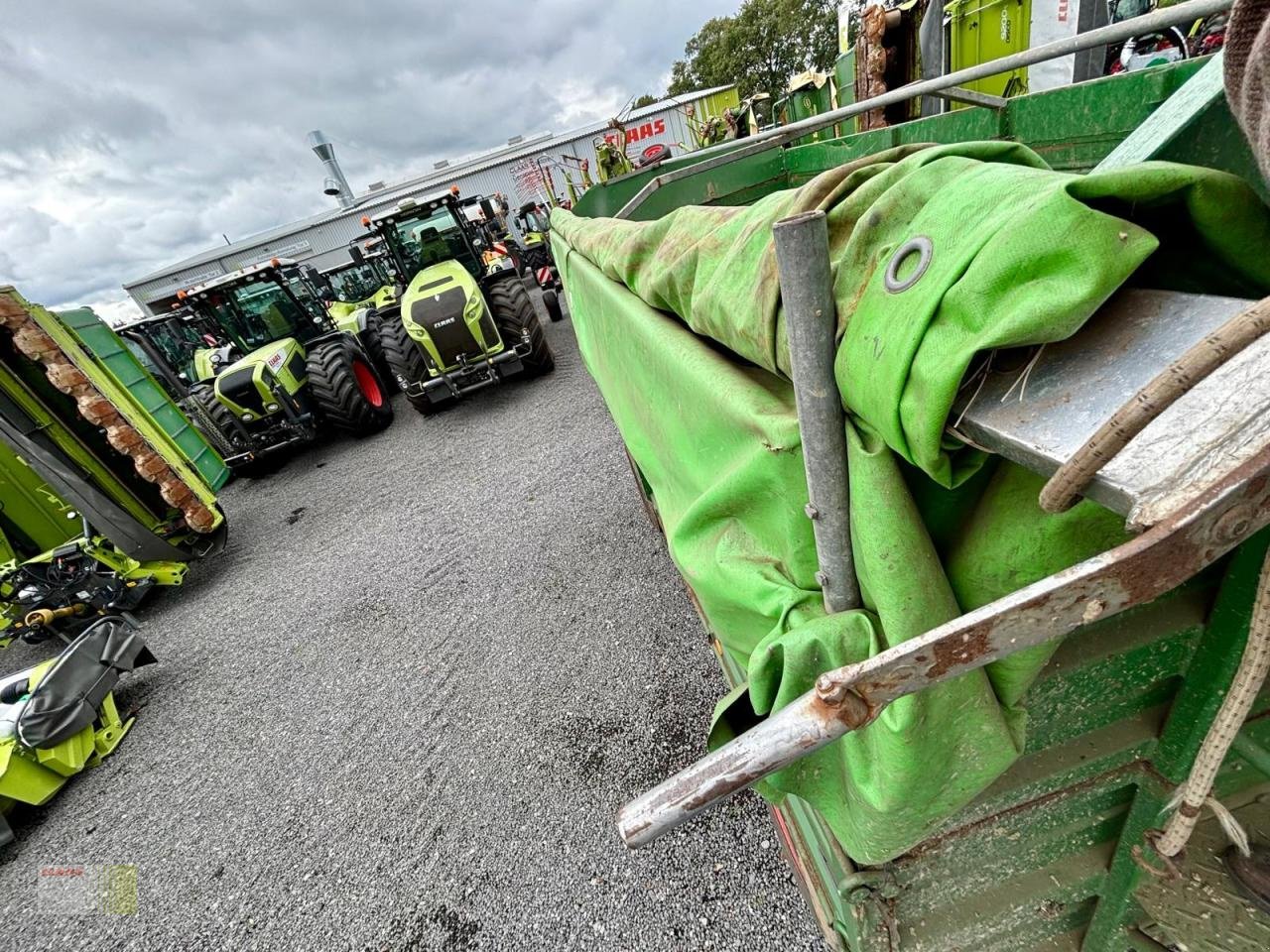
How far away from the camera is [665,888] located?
189 centimetres

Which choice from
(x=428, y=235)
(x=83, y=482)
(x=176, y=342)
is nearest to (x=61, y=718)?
(x=83, y=482)

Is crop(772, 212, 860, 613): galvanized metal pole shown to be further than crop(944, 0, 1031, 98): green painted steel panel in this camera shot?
No

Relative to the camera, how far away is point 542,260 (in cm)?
1155

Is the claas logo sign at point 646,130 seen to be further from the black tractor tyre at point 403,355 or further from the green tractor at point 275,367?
the black tractor tyre at point 403,355

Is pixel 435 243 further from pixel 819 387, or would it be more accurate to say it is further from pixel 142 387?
pixel 819 387

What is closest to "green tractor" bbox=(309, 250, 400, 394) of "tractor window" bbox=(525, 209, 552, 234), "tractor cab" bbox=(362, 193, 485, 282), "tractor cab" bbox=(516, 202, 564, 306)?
"tractor cab" bbox=(362, 193, 485, 282)

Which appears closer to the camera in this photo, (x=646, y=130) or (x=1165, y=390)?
(x=1165, y=390)

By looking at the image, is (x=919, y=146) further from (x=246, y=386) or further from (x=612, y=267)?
(x=246, y=386)

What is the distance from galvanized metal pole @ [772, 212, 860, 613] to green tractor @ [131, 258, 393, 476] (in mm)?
7245

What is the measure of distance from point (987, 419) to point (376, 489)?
6.12 meters

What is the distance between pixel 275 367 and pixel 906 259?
7.63m

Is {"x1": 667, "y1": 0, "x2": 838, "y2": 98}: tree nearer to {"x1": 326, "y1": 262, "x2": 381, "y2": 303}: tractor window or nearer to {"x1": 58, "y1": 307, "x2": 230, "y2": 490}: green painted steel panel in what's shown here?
{"x1": 326, "y1": 262, "x2": 381, "y2": 303}: tractor window

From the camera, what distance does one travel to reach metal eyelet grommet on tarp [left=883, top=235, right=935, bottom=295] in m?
0.50

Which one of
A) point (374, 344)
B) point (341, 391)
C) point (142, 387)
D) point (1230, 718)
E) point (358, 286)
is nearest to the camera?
point (1230, 718)
